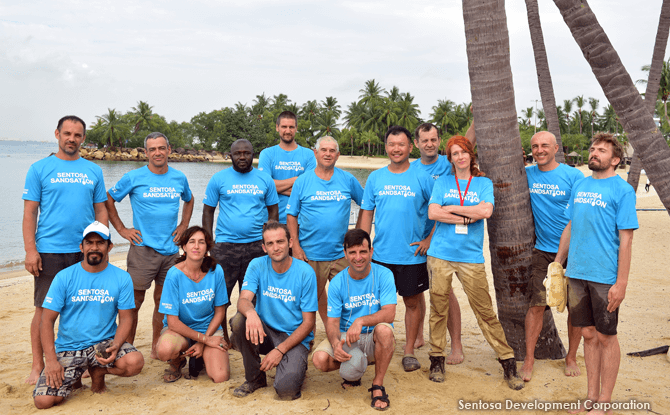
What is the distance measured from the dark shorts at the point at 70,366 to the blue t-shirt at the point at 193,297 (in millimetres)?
570

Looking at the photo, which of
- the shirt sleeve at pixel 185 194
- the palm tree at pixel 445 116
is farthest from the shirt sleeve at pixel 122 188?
the palm tree at pixel 445 116

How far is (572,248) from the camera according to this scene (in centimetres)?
409

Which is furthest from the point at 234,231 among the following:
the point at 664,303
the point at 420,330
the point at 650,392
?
the point at 664,303

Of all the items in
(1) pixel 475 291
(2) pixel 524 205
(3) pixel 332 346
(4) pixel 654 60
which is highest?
(4) pixel 654 60

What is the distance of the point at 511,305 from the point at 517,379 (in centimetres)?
76

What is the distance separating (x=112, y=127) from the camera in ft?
292

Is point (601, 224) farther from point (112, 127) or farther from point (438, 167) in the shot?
point (112, 127)

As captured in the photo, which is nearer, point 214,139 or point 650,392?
point 650,392

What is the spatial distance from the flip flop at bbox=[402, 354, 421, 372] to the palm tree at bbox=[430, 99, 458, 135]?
247ft

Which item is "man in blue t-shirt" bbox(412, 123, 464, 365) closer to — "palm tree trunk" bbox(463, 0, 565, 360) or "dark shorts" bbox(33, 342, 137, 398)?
"palm tree trunk" bbox(463, 0, 565, 360)

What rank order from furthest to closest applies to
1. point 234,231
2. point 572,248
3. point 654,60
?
point 654,60 → point 234,231 → point 572,248

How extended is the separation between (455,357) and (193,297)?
2.82m

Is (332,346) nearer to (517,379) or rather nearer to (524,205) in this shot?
(517,379)

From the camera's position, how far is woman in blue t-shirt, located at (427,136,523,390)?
4.46 m
